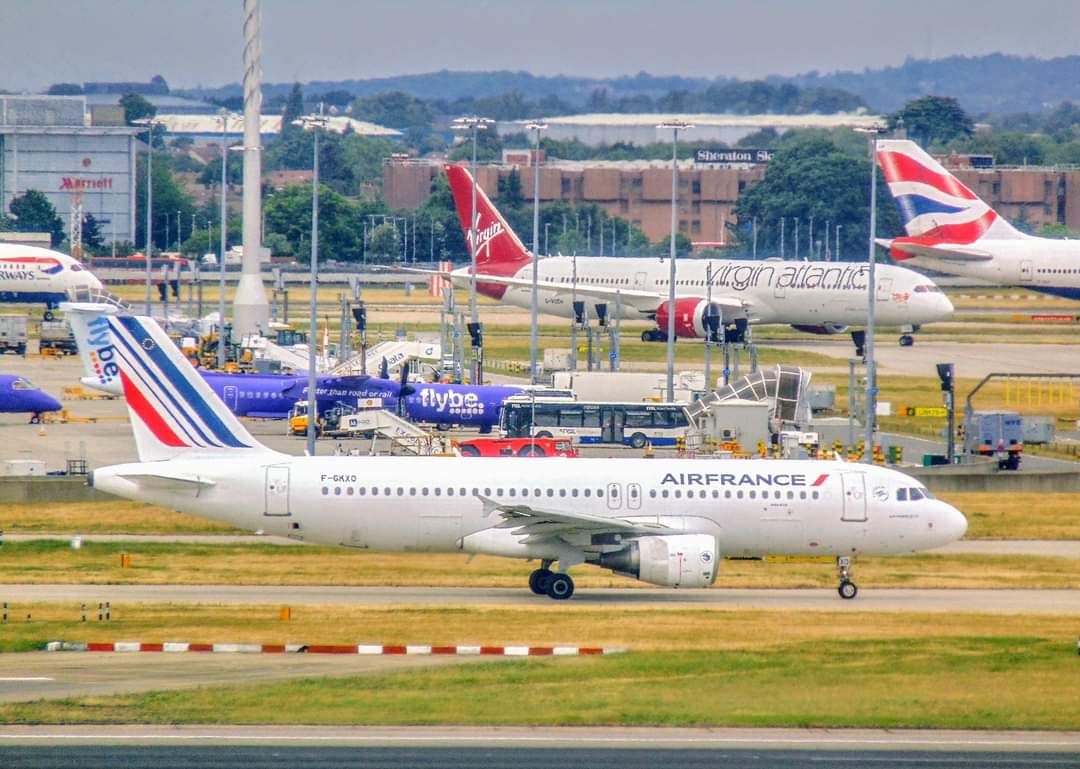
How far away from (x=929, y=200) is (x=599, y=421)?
49.1 m

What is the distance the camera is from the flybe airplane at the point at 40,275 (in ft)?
480

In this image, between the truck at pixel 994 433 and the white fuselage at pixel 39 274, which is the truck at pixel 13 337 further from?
the truck at pixel 994 433

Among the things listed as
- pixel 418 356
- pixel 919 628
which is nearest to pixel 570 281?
pixel 418 356

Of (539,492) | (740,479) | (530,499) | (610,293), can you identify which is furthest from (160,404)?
(610,293)

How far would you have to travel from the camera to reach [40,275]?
14662 cm

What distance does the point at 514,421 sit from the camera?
78.2 metres

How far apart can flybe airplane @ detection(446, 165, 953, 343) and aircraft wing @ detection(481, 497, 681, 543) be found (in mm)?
71208

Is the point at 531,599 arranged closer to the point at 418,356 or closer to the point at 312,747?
the point at 312,747

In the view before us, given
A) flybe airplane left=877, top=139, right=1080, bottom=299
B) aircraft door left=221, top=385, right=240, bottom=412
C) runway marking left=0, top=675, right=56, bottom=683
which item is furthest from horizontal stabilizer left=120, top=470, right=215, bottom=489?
flybe airplane left=877, top=139, right=1080, bottom=299

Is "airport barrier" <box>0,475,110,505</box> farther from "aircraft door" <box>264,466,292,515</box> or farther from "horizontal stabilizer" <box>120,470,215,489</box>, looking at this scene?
"aircraft door" <box>264,466,292,515</box>

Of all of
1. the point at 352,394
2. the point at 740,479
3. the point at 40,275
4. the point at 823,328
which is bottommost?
the point at 352,394

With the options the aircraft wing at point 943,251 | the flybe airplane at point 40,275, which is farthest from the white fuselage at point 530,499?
the flybe airplane at point 40,275

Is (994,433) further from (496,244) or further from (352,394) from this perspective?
(496,244)

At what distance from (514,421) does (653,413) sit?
5.95 metres
